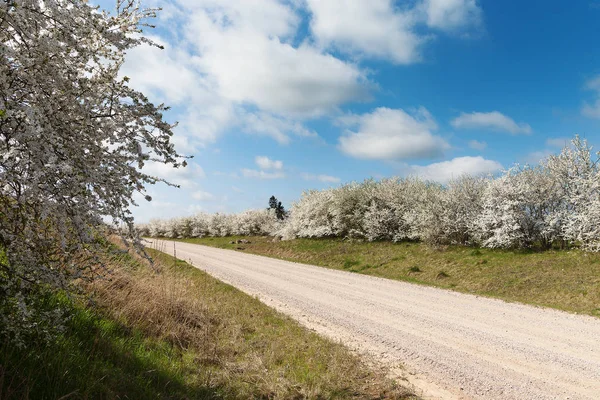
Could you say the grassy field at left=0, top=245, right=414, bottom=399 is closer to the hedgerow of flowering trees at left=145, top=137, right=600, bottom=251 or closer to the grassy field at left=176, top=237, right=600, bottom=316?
the grassy field at left=176, top=237, right=600, bottom=316

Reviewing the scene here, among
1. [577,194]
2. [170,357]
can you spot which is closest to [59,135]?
[170,357]

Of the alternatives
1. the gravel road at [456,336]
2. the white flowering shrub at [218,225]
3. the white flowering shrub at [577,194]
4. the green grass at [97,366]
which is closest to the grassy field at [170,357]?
the green grass at [97,366]

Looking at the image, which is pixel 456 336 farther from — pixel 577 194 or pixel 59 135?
pixel 577 194

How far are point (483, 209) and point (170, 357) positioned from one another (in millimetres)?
22206

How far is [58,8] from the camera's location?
3.74 m

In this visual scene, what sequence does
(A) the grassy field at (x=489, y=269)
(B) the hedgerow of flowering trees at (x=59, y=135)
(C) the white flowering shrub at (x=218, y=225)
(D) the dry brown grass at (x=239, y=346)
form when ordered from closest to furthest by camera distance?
(B) the hedgerow of flowering trees at (x=59, y=135)
(D) the dry brown grass at (x=239, y=346)
(A) the grassy field at (x=489, y=269)
(C) the white flowering shrub at (x=218, y=225)

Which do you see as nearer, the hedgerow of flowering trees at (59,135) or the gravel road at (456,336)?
the hedgerow of flowering trees at (59,135)

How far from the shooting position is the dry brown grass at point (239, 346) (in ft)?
19.9

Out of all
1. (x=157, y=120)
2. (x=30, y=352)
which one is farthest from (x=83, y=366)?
(x=157, y=120)

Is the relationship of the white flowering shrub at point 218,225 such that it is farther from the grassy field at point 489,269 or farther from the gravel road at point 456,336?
the gravel road at point 456,336

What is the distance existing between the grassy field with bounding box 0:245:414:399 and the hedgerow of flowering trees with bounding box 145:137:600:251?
16853mm

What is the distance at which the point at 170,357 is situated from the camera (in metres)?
6.71

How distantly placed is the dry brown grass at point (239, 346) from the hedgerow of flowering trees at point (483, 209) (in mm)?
16513

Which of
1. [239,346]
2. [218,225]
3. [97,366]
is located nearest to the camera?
[97,366]
